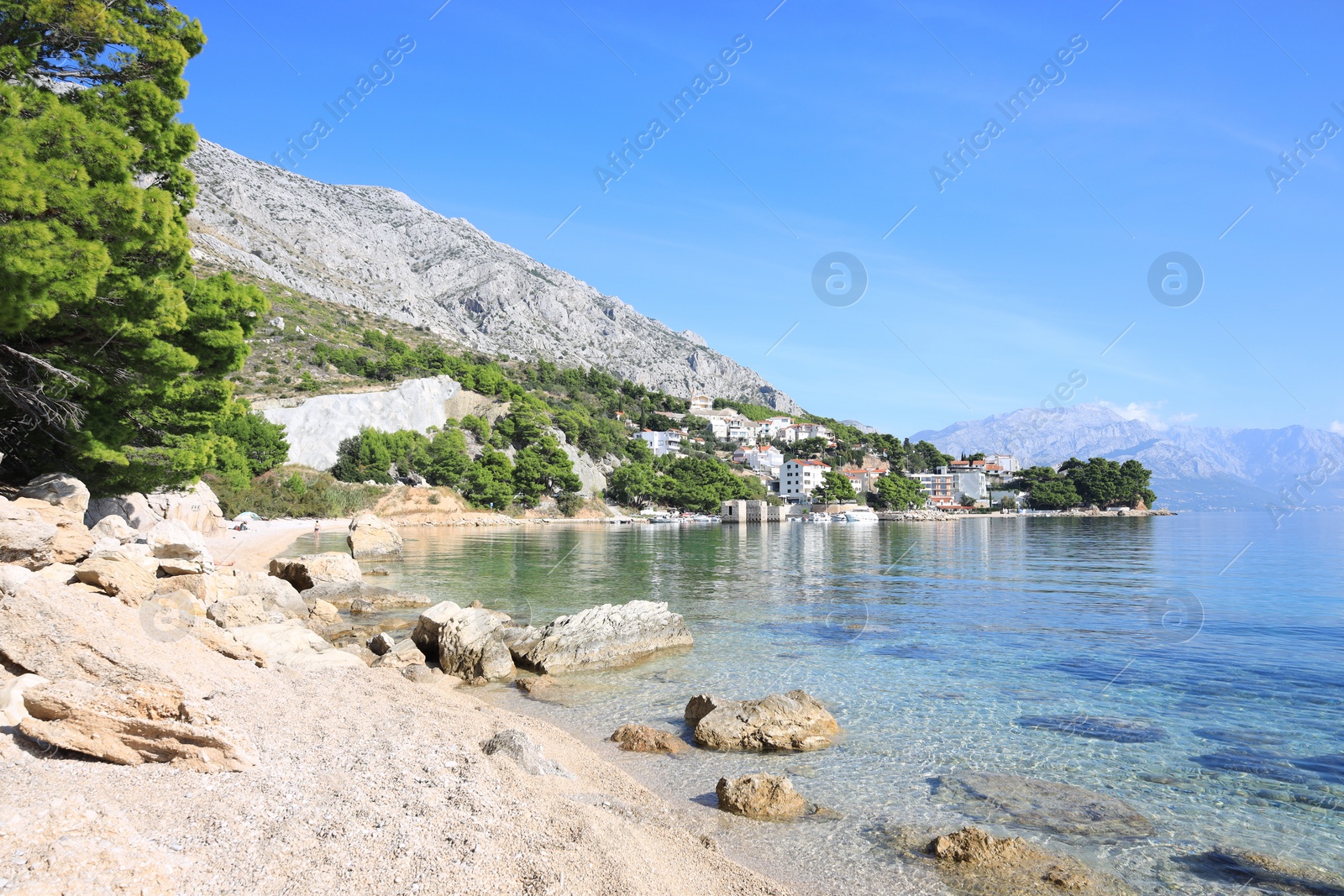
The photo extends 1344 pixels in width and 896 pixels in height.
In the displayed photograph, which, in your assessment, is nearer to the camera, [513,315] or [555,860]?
[555,860]

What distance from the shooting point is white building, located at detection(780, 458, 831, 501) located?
142 m

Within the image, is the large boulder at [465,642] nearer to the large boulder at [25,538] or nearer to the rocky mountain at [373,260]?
the large boulder at [25,538]

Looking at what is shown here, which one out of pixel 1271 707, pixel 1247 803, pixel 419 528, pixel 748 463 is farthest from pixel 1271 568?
pixel 748 463

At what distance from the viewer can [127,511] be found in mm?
24344

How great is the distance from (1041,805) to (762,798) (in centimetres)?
301

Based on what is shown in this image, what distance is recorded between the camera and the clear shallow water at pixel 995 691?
725 centimetres

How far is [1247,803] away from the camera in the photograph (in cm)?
795

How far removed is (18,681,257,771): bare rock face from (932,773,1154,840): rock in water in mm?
7058

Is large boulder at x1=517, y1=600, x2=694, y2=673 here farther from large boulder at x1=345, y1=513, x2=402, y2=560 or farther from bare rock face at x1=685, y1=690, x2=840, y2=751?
large boulder at x1=345, y1=513, x2=402, y2=560

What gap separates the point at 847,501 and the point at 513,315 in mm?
93994

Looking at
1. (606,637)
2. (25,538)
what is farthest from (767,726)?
(25,538)

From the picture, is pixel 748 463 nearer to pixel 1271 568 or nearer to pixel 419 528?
pixel 419 528

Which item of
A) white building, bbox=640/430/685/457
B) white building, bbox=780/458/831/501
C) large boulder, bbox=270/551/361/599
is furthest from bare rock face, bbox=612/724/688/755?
white building, bbox=780/458/831/501

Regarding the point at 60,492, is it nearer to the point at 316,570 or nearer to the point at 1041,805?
the point at 316,570
